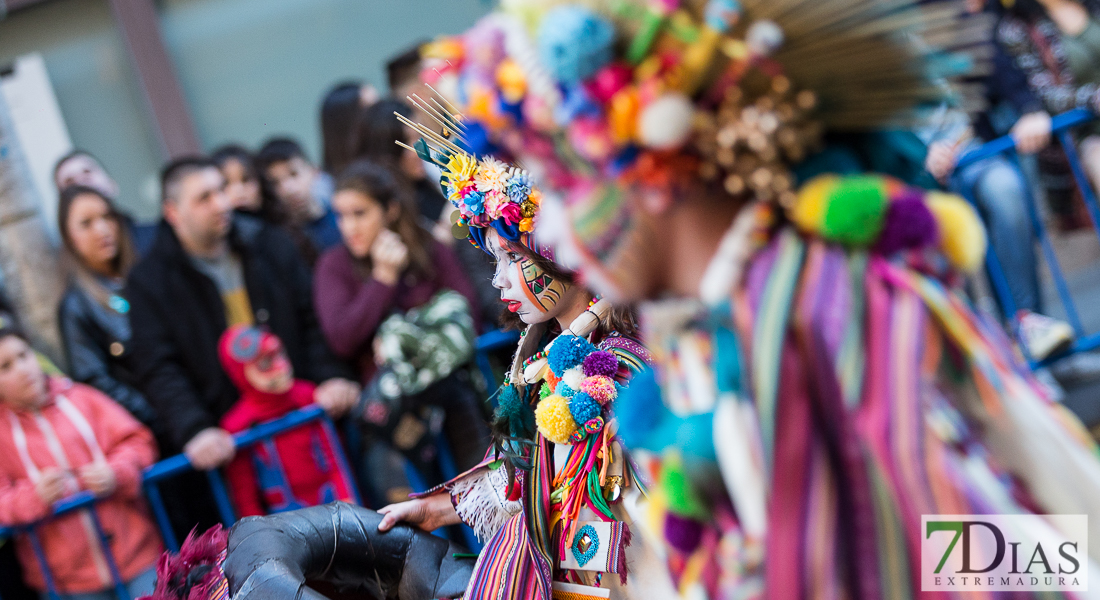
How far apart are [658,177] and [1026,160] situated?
11.3 feet

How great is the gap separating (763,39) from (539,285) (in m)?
1.06

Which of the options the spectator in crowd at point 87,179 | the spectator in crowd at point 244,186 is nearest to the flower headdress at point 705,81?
the spectator in crowd at point 244,186

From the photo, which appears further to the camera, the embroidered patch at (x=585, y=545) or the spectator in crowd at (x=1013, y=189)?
the spectator in crowd at (x=1013, y=189)

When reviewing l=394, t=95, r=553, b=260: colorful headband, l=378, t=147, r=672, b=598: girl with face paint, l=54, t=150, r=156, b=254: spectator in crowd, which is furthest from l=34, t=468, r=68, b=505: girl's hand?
l=394, t=95, r=553, b=260: colorful headband

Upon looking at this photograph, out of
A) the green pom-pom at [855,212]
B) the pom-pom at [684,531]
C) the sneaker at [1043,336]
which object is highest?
the green pom-pom at [855,212]

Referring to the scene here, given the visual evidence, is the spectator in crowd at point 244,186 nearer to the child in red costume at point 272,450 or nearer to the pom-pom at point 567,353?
the child in red costume at point 272,450

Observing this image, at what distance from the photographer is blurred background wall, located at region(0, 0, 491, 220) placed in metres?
5.68

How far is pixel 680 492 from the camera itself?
1.20 metres

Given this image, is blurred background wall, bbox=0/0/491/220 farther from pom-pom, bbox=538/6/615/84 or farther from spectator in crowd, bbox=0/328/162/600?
pom-pom, bbox=538/6/615/84

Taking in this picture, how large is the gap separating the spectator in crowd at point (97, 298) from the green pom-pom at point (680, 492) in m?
3.12

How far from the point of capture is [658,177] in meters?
1.16

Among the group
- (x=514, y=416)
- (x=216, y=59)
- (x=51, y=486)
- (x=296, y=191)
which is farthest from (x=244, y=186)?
(x=514, y=416)

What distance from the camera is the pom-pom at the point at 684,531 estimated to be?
4.01ft

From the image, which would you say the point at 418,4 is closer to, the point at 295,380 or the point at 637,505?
the point at 295,380
